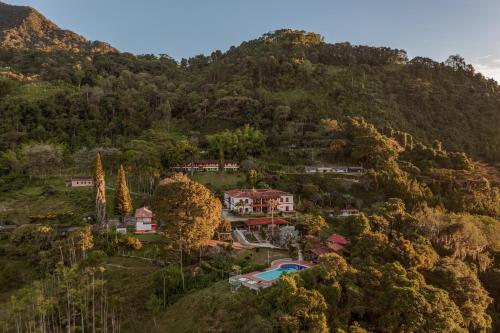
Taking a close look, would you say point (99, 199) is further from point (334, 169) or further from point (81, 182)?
point (334, 169)

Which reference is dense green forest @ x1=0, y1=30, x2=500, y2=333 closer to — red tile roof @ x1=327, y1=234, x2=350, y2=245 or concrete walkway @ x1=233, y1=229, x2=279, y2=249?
red tile roof @ x1=327, y1=234, x2=350, y2=245

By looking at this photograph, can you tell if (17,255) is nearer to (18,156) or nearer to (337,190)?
(18,156)

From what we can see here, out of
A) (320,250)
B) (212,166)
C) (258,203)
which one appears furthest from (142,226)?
(212,166)

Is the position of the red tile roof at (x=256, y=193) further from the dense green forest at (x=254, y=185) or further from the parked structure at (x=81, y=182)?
the parked structure at (x=81, y=182)

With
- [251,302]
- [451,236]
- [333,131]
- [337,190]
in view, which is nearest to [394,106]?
[333,131]

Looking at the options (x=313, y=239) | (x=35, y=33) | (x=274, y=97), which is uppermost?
(x=35, y=33)
